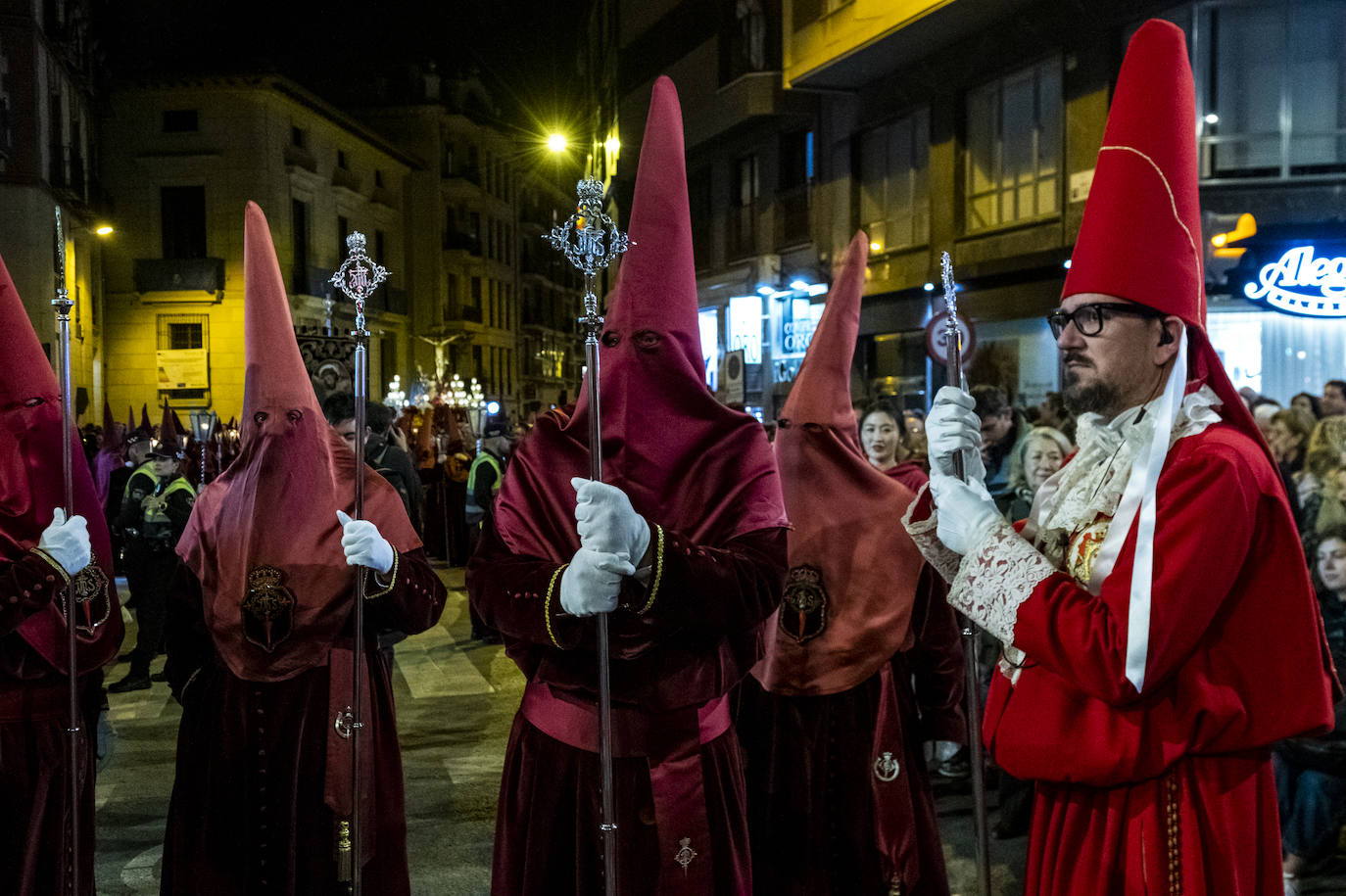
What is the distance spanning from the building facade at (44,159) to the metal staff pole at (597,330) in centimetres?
1957

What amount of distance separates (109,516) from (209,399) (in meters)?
24.7

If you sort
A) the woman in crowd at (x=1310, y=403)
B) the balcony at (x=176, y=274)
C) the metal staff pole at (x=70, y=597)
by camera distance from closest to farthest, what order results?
the metal staff pole at (x=70, y=597) < the woman in crowd at (x=1310, y=403) < the balcony at (x=176, y=274)

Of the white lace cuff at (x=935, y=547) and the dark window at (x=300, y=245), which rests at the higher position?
the dark window at (x=300, y=245)

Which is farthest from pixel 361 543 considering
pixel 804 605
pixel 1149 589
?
pixel 1149 589

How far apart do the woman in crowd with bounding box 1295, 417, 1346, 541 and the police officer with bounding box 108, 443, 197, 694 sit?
732cm

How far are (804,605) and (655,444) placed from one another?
128 centimetres

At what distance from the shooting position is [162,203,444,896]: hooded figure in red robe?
3754mm

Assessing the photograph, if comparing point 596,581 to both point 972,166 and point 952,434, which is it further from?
point 972,166

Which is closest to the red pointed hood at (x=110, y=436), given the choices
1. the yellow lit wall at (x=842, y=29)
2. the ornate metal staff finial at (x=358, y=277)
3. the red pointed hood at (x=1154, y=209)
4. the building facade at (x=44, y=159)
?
the building facade at (x=44, y=159)

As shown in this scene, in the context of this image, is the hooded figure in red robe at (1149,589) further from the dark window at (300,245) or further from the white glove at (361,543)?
the dark window at (300,245)

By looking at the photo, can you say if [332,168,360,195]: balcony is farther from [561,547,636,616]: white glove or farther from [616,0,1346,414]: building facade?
[561,547,636,616]: white glove

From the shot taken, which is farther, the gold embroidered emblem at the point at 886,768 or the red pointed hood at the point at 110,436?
the red pointed hood at the point at 110,436

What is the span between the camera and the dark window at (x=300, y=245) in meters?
37.2

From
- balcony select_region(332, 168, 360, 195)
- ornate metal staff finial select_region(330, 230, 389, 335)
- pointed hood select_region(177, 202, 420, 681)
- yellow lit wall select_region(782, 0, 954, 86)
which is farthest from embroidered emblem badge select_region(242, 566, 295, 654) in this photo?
balcony select_region(332, 168, 360, 195)
